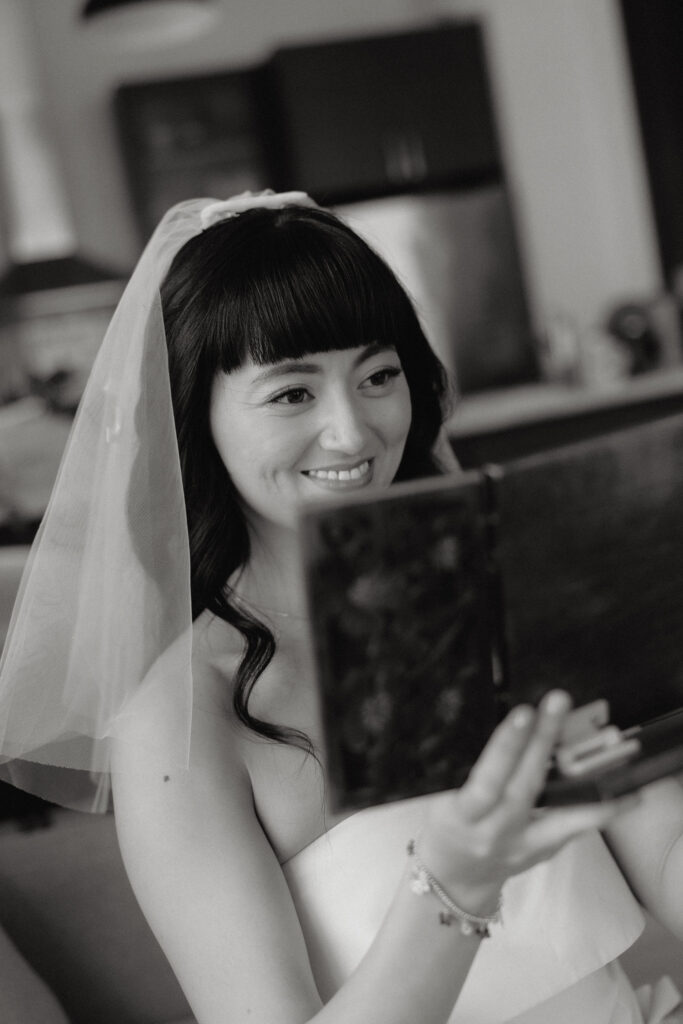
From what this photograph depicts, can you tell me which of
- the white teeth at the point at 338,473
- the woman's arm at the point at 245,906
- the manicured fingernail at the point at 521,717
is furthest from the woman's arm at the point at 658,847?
the manicured fingernail at the point at 521,717

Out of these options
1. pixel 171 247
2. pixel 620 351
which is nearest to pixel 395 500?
pixel 171 247

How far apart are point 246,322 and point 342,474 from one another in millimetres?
189

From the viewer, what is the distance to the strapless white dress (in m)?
1.18

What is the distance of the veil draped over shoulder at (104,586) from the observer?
123 cm

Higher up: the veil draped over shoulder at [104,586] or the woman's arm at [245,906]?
the veil draped over shoulder at [104,586]

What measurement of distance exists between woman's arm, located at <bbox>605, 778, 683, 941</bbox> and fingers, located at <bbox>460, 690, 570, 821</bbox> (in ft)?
1.77

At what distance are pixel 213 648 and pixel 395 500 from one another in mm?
594

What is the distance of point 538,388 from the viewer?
480cm

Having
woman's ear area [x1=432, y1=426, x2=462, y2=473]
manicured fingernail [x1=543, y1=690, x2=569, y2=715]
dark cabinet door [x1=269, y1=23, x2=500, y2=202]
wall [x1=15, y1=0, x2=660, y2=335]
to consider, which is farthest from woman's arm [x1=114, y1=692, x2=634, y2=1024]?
wall [x1=15, y1=0, x2=660, y2=335]

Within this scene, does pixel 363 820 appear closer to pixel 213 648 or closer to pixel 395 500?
pixel 213 648

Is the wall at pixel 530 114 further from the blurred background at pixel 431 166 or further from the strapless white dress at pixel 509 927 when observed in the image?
the strapless white dress at pixel 509 927

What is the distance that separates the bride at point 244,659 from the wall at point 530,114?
12.2 feet

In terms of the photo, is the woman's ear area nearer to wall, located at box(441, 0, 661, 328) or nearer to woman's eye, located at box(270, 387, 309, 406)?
woman's eye, located at box(270, 387, 309, 406)

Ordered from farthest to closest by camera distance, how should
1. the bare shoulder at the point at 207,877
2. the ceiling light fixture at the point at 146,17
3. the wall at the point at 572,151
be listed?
the wall at the point at 572,151 → the ceiling light fixture at the point at 146,17 → the bare shoulder at the point at 207,877
